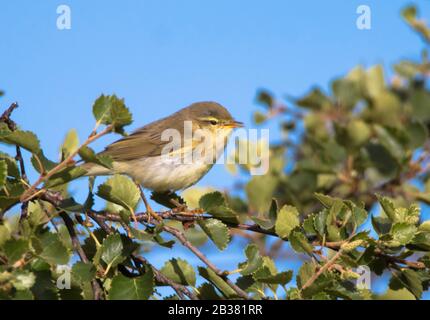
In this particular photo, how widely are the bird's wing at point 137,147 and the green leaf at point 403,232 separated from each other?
2.81 meters

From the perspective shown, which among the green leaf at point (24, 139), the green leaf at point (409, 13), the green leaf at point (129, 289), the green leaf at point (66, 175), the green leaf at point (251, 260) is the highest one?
the green leaf at point (409, 13)

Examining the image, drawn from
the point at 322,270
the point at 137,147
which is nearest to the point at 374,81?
the point at 137,147

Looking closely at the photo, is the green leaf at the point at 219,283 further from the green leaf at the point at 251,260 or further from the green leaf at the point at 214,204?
the green leaf at the point at 214,204

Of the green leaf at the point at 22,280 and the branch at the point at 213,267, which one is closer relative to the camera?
the green leaf at the point at 22,280

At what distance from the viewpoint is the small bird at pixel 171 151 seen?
16.9ft

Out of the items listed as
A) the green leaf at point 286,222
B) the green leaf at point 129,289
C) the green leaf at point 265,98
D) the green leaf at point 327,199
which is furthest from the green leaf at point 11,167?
the green leaf at point 265,98

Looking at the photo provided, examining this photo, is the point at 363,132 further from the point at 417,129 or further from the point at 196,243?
the point at 196,243

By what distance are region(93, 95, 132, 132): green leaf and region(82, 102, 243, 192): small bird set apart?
82.2 inches

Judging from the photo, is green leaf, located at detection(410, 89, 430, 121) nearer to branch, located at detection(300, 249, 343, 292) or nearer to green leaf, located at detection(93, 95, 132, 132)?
branch, located at detection(300, 249, 343, 292)

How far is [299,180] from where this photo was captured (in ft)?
16.2

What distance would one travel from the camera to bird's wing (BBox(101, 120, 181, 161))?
5426 mm

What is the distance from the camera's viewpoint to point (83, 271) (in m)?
2.79


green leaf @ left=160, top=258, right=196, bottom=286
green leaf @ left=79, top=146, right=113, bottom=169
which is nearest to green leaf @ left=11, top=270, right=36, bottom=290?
green leaf @ left=79, top=146, right=113, bottom=169

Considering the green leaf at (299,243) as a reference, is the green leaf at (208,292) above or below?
below
